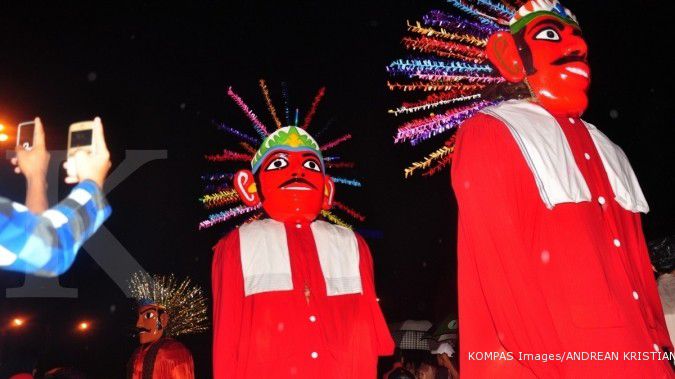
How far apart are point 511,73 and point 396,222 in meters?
9.45

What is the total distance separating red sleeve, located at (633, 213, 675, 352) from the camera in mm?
2393

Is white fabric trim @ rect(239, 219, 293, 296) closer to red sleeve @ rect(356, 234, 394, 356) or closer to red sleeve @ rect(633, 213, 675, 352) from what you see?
red sleeve @ rect(356, 234, 394, 356)

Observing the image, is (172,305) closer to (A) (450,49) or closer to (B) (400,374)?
(B) (400,374)

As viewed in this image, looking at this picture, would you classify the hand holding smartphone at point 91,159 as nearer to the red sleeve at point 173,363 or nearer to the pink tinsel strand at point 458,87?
→ the pink tinsel strand at point 458,87

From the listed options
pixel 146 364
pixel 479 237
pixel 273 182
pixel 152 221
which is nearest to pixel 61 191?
pixel 152 221

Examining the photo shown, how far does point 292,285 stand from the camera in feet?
13.4

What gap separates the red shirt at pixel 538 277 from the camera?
6.96 feet

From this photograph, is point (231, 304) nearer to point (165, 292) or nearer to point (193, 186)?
point (165, 292)

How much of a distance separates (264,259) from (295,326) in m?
0.48

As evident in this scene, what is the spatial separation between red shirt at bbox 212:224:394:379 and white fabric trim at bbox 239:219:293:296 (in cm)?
4

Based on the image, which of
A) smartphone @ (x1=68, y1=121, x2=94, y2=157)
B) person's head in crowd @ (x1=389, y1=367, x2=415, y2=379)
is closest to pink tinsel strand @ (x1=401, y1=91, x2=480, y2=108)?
smartphone @ (x1=68, y1=121, x2=94, y2=157)

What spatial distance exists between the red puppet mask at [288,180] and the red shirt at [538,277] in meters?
1.96

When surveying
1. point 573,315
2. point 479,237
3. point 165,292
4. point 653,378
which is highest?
point 165,292

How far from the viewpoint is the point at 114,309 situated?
9859 mm
